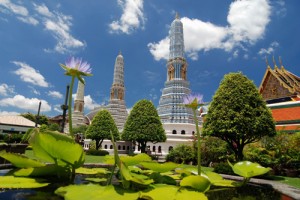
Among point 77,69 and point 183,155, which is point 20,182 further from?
point 183,155

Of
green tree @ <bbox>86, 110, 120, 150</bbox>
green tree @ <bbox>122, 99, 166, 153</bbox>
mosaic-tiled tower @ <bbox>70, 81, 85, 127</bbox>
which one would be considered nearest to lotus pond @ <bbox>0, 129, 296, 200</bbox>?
green tree @ <bbox>122, 99, 166, 153</bbox>

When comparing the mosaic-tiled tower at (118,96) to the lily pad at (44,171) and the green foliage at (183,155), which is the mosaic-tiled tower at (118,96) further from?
the lily pad at (44,171)

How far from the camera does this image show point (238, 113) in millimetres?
12461

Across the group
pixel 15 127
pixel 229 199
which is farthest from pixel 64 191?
pixel 15 127

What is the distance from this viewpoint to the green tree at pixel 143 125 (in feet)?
78.6

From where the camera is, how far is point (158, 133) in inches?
970

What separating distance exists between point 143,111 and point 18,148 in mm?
16609

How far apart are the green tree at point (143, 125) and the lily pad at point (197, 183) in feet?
67.9

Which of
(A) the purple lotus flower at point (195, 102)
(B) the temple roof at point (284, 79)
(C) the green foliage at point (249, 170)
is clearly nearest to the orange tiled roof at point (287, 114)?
(B) the temple roof at point (284, 79)

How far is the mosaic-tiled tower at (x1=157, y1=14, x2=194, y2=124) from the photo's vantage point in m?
34.4

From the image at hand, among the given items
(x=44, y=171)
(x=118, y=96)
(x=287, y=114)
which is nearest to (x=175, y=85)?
(x=118, y=96)

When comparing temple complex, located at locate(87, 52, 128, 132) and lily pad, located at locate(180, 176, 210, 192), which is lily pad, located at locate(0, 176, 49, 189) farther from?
temple complex, located at locate(87, 52, 128, 132)

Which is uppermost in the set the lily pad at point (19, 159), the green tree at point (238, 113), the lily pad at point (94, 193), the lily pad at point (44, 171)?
the green tree at point (238, 113)

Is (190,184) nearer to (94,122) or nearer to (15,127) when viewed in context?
(94,122)
